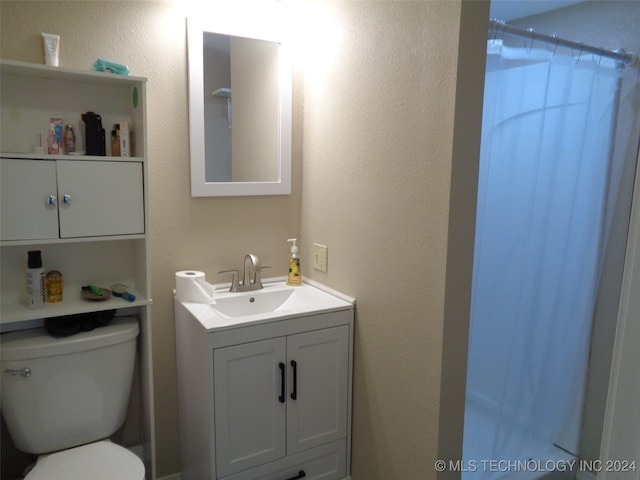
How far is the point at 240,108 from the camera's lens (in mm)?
1980

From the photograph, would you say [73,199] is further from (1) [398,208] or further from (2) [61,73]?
(1) [398,208]

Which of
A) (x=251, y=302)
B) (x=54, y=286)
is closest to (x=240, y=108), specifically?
(x=251, y=302)

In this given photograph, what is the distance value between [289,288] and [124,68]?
110cm

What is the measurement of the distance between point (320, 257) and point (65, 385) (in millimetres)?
1086

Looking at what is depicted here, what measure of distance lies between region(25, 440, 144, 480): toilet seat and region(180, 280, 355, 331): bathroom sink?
0.52m

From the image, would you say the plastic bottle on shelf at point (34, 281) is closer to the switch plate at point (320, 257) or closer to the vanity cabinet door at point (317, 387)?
the vanity cabinet door at point (317, 387)

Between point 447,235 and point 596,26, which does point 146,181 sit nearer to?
point 447,235

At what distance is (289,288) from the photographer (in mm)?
2057

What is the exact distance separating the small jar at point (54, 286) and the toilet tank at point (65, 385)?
0.40 ft

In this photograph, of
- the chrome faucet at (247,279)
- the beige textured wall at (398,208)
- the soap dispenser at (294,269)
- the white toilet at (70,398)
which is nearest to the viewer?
the beige textured wall at (398,208)

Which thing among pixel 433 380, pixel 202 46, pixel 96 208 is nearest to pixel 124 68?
pixel 202 46

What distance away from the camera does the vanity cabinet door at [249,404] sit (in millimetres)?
1587

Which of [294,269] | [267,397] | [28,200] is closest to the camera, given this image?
[28,200]

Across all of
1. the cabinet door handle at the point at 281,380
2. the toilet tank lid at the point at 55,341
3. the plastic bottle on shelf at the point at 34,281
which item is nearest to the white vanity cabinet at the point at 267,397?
the cabinet door handle at the point at 281,380
